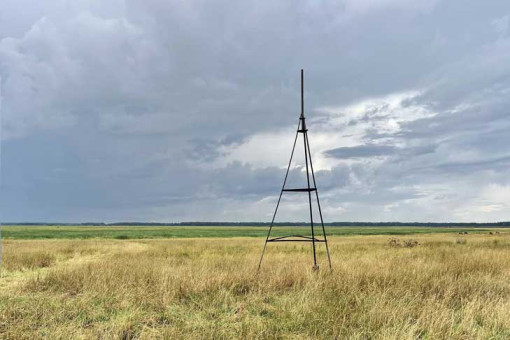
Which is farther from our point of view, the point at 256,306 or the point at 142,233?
the point at 142,233

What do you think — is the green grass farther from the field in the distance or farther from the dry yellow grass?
the dry yellow grass

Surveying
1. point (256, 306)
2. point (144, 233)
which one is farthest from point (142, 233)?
point (256, 306)

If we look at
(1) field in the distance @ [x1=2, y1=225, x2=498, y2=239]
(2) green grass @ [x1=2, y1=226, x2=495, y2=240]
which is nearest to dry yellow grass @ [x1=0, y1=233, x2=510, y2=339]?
(2) green grass @ [x1=2, y1=226, x2=495, y2=240]

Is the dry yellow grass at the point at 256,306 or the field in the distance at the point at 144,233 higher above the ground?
the dry yellow grass at the point at 256,306

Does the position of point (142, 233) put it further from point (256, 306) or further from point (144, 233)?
point (256, 306)

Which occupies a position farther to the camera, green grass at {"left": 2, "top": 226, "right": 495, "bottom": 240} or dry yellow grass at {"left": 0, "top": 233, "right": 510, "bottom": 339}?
green grass at {"left": 2, "top": 226, "right": 495, "bottom": 240}

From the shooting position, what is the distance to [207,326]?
7078 millimetres

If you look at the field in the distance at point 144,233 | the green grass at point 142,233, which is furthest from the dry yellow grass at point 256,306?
the field in the distance at point 144,233

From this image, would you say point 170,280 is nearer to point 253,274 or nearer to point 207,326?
point 253,274

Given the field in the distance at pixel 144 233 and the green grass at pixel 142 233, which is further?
the field in the distance at pixel 144 233

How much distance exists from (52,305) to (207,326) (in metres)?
3.95

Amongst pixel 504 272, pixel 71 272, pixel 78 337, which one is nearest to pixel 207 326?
pixel 78 337

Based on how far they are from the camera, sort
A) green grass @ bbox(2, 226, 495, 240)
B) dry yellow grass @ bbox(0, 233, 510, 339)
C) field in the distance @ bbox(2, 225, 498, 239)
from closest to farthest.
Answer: dry yellow grass @ bbox(0, 233, 510, 339) → green grass @ bbox(2, 226, 495, 240) → field in the distance @ bbox(2, 225, 498, 239)

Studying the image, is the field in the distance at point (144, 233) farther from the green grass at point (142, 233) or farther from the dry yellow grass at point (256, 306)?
the dry yellow grass at point (256, 306)
